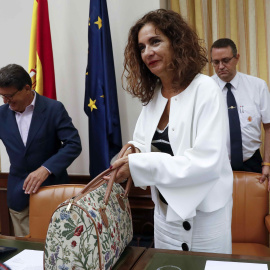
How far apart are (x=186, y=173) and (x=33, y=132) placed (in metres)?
1.44

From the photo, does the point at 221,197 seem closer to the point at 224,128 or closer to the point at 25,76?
the point at 224,128

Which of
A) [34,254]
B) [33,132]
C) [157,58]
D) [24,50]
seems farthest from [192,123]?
[24,50]

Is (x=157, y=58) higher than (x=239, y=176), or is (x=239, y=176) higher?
(x=157, y=58)

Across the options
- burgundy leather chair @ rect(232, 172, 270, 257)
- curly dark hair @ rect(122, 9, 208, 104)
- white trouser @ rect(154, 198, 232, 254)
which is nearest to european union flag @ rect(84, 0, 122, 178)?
burgundy leather chair @ rect(232, 172, 270, 257)

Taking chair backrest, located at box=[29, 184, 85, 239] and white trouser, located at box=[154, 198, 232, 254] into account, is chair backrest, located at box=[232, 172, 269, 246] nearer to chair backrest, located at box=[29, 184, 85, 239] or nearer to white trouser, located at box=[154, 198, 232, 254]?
white trouser, located at box=[154, 198, 232, 254]

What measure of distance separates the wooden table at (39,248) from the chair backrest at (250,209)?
2.89 ft

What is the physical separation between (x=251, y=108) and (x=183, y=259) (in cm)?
175

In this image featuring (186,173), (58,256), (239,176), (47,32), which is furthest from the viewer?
(47,32)

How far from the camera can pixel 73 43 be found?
3.23 metres

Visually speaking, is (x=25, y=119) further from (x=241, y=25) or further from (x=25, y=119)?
(x=241, y=25)

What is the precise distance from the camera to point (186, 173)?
51.4 inches

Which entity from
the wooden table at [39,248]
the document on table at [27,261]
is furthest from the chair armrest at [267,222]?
the document on table at [27,261]

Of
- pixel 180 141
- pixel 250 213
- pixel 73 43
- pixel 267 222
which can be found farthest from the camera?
pixel 73 43

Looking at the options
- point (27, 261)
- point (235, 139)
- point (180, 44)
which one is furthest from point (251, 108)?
point (27, 261)
